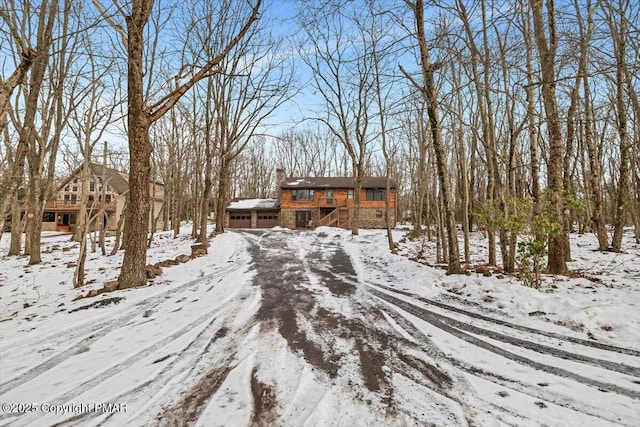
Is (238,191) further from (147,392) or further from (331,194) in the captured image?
(147,392)

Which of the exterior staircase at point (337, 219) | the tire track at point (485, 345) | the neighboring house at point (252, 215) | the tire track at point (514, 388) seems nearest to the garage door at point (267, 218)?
the neighboring house at point (252, 215)

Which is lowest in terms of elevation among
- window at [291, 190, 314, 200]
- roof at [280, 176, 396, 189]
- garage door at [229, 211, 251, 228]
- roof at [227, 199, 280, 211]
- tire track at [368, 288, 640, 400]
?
tire track at [368, 288, 640, 400]

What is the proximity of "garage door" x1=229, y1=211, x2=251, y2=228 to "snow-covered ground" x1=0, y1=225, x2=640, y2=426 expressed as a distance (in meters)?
26.7

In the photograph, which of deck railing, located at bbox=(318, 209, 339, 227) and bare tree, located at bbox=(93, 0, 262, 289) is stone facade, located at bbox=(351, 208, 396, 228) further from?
bare tree, located at bbox=(93, 0, 262, 289)

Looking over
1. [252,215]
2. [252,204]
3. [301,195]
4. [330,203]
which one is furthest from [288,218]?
[252,204]

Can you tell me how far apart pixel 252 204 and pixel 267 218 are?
2614mm

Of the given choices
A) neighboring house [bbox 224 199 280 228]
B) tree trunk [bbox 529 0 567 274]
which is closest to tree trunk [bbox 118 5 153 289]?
tree trunk [bbox 529 0 567 274]

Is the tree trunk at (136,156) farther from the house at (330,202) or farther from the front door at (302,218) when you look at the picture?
the front door at (302,218)

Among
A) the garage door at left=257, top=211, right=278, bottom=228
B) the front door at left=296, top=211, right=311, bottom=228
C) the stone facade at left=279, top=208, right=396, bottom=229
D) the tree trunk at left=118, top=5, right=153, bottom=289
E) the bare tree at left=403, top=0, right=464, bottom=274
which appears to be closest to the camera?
the tree trunk at left=118, top=5, right=153, bottom=289

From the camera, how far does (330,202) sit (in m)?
29.8

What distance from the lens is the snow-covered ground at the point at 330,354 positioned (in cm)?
223

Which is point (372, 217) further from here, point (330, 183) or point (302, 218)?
point (302, 218)

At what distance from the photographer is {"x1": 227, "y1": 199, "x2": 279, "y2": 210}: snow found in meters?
32.6

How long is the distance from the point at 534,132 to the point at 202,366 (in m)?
8.97
